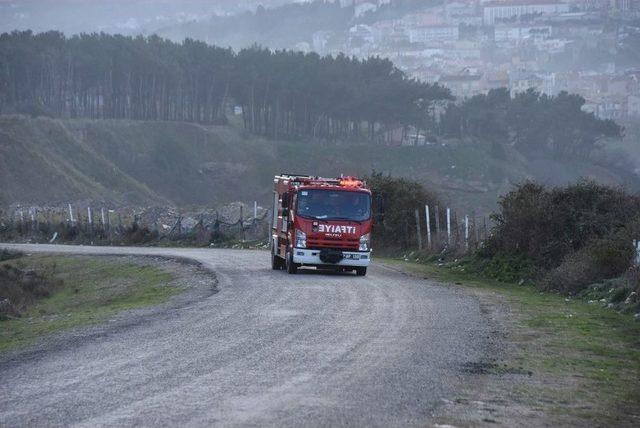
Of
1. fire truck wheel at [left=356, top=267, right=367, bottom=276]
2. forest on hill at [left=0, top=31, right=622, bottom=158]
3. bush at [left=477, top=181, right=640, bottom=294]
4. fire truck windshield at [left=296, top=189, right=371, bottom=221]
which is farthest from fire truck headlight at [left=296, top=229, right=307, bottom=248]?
forest on hill at [left=0, top=31, right=622, bottom=158]

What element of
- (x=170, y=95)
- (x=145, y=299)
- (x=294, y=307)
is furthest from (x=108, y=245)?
(x=170, y=95)

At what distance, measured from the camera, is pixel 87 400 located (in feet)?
41.4

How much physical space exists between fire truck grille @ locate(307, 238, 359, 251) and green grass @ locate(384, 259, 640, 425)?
586cm

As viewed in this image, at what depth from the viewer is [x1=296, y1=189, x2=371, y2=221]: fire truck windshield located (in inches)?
1271

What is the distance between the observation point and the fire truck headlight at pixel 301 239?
3219 cm

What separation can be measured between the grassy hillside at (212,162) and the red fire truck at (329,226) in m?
68.7

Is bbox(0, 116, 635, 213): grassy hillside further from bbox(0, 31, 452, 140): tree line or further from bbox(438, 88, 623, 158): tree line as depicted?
bbox(0, 31, 452, 140): tree line

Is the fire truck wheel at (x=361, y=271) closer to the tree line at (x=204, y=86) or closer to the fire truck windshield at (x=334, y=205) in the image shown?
the fire truck windshield at (x=334, y=205)

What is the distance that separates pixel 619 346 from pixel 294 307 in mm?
6552

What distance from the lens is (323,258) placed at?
106 ft

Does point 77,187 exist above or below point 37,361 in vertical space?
below

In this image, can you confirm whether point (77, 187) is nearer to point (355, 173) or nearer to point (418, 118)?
point (355, 173)

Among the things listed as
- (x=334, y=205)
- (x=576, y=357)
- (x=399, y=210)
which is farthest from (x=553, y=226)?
(x=576, y=357)

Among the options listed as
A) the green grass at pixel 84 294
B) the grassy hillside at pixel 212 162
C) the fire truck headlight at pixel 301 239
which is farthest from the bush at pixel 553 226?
the grassy hillside at pixel 212 162
